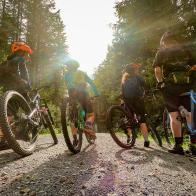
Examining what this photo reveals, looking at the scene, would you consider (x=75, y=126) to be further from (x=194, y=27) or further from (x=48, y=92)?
(x=48, y=92)

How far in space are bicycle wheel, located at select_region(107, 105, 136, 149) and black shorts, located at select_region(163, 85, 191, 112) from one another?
1457 mm

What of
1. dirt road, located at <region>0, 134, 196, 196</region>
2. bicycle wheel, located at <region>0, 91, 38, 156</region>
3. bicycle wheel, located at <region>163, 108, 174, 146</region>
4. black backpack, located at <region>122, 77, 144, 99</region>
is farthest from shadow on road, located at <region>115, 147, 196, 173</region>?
black backpack, located at <region>122, 77, 144, 99</region>

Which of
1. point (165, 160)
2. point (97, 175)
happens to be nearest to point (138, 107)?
point (165, 160)

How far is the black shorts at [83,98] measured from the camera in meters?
6.37

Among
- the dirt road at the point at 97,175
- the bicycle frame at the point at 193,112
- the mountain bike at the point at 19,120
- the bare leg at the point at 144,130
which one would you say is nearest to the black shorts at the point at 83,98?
the mountain bike at the point at 19,120

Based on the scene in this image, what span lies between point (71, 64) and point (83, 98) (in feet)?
2.75

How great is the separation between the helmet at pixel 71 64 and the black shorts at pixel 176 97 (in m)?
2.10

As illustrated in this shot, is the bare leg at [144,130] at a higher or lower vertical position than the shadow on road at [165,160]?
higher

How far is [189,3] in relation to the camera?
1595 cm

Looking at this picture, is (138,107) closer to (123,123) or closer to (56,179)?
(123,123)

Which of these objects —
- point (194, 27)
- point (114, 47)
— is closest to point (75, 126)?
point (194, 27)

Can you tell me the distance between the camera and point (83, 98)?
21.2 ft

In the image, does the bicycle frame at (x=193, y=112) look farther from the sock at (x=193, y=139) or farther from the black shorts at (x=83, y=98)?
the black shorts at (x=83, y=98)

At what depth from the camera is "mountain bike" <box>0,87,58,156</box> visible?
480cm
